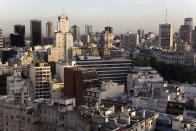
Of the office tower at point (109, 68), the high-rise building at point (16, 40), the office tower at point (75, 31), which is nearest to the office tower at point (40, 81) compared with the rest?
the office tower at point (109, 68)

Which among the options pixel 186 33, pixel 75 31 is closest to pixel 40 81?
pixel 186 33

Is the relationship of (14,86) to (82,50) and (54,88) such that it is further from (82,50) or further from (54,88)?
(82,50)

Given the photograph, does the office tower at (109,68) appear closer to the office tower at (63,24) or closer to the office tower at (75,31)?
the office tower at (63,24)

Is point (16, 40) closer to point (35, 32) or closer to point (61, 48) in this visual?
point (35, 32)

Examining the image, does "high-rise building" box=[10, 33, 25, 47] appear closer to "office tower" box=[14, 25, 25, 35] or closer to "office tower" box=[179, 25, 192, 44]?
"office tower" box=[14, 25, 25, 35]

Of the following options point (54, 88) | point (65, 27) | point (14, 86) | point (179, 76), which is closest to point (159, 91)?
point (54, 88)

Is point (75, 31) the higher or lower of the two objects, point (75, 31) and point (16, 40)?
the higher
